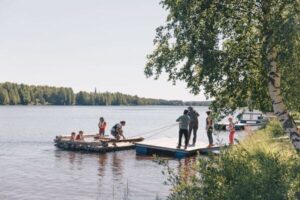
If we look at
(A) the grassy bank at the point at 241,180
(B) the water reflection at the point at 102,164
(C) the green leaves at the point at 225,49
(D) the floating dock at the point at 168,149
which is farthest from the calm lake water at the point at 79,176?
(A) the grassy bank at the point at 241,180

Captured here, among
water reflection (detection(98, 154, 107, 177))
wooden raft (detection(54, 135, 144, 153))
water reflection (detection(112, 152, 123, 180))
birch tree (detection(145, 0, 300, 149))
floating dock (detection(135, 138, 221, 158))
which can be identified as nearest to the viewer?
birch tree (detection(145, 0, 300, 149))

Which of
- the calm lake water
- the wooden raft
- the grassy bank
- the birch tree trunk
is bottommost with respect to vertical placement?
the calm lake water

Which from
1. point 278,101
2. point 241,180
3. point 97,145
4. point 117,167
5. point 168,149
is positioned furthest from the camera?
point 97,145

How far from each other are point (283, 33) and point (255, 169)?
4544 mm

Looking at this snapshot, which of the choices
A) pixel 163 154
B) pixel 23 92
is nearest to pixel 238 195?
pixel 163 154

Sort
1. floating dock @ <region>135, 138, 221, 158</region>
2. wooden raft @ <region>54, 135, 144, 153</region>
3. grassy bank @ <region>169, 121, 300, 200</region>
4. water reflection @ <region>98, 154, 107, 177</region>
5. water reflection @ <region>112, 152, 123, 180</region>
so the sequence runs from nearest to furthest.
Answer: grassy bank @ <region>169, 121, 300, 200</region> → water reflection @ <region>112, 152, 123, 180</region> → water reflection @ <region>98, 154, 107, 177</region> → floating dock @ <region>135, 138, 221, 158</region> → wooden raft @ <region>54, 135, 144, 153</region>

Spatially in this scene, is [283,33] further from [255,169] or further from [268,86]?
[255,169]

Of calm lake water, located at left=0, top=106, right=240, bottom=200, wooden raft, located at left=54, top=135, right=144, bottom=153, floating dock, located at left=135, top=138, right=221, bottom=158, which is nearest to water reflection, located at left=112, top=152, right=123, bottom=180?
calm lake water, located at left=0, top=106, right=240, bottom=200

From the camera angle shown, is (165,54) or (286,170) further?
(165,54)

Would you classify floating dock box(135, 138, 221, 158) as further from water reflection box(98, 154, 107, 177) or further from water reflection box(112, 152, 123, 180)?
water reflection box(98, 154, 107, 177)

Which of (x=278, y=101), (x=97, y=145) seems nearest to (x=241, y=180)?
(x=278, y=101)

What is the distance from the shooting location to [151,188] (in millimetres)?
20953

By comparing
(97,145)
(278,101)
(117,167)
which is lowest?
(117,167)

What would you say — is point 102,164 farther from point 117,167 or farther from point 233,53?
point 233,53
